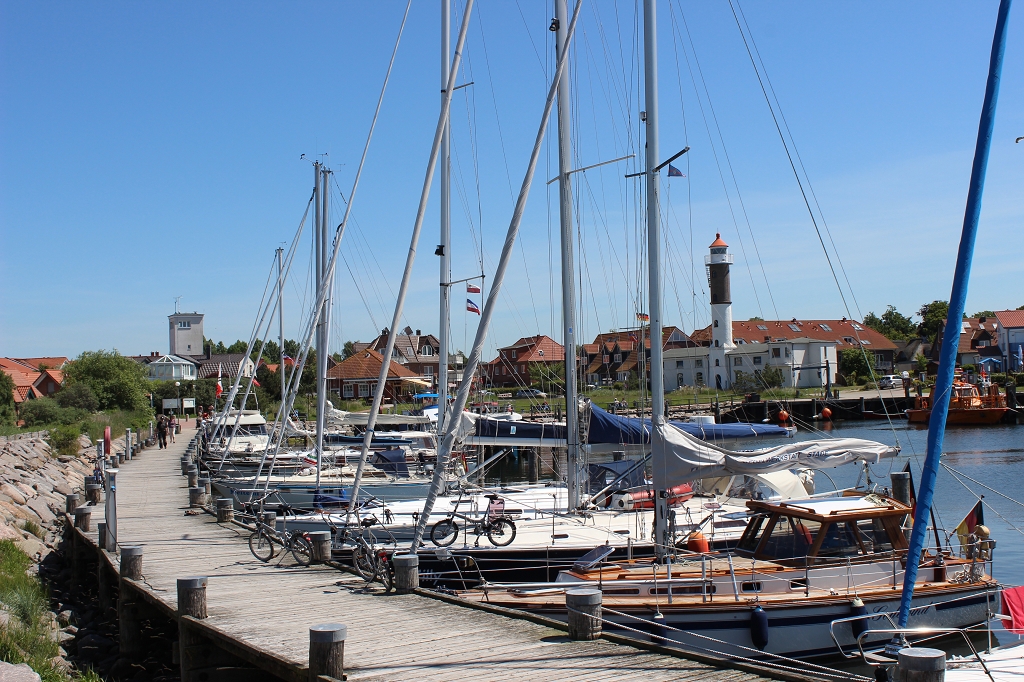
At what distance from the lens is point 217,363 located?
435 ft

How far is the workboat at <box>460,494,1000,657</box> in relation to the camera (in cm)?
1335

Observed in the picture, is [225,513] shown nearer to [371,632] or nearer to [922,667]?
[371,632]

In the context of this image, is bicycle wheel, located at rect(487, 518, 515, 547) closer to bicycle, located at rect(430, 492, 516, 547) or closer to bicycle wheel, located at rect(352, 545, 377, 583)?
bicycle, located at rect(430, 492, 516, 547)

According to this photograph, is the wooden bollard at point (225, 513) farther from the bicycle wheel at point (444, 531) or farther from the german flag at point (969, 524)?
the german flag at point (969, 524)

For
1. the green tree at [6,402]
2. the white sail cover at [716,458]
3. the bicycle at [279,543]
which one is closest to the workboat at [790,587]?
the white sail cover at [716,458]

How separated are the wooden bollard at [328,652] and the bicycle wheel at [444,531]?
25.4 ft

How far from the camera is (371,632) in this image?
1054 centimetres

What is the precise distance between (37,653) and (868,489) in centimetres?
1480

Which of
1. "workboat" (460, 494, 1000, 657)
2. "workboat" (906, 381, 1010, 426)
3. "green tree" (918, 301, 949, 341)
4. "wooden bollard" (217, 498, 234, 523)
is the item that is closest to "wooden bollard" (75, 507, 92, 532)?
"wooden bollard" (217, 498, 234, 523)

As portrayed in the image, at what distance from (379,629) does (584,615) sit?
2626mm

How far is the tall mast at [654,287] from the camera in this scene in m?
15.5

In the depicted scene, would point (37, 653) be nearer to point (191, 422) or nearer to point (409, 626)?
point (409, 626)

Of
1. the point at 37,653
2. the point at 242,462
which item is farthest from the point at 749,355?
the point at 37,653

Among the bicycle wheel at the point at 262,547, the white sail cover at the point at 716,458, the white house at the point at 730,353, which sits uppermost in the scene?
the white house at the point at 730,353
